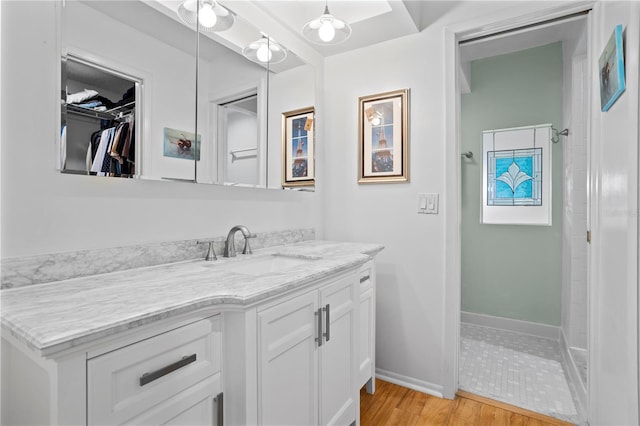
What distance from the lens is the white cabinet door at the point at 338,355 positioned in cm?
137

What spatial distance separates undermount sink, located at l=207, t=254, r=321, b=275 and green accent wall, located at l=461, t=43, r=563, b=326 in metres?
2.18

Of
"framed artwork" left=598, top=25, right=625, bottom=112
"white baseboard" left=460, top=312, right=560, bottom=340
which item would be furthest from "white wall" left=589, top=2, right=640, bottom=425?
"white baseboard" left=460, top=312, right=560, bottom=340

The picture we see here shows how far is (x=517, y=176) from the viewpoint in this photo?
300 centimetres

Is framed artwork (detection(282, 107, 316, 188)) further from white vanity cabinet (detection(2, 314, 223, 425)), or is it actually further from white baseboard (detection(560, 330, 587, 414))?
white baseboard (detection(560, 330, 587, 414))

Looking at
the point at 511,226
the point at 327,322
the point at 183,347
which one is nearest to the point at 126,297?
the point at 183,347

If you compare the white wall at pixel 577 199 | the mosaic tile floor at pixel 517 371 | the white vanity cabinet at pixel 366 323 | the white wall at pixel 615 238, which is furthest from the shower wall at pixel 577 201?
the white vanity cabinet at pixel 366 323

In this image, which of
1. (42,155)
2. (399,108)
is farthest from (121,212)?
(399,108)

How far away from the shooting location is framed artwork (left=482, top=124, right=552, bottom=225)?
2885 millimetres

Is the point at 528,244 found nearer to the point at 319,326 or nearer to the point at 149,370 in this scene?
the point at 319,326

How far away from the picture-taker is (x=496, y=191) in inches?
122

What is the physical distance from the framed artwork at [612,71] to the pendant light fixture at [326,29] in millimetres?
1087

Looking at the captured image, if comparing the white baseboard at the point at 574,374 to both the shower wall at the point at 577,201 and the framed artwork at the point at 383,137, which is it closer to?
the shower wall at the point at 577,201

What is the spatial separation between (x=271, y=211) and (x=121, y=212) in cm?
88

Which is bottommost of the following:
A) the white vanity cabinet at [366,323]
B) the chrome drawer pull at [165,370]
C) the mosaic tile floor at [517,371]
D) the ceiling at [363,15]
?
the mosaic tile floor at [517,371]
